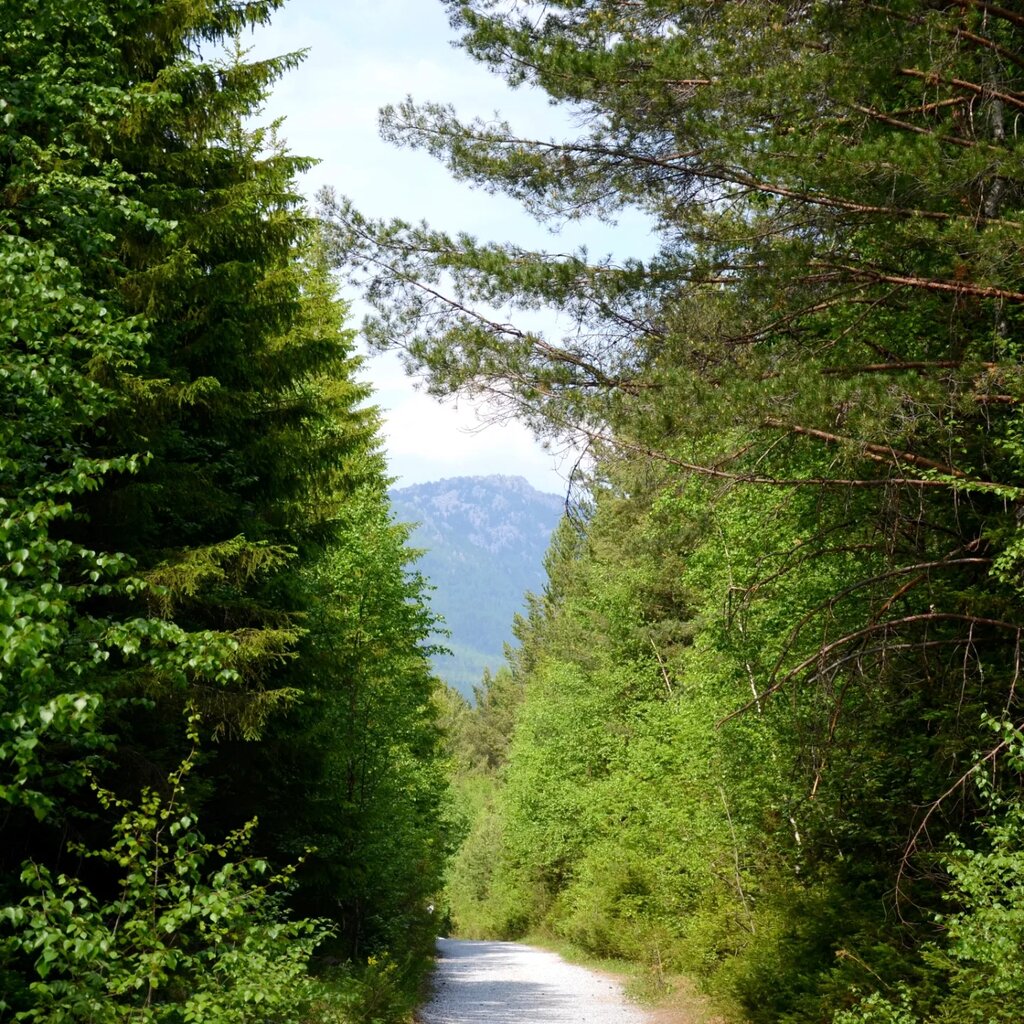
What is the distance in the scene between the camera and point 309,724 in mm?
11547

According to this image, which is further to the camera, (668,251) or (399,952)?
(399,952)

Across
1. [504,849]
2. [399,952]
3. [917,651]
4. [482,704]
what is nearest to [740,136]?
[917,651]

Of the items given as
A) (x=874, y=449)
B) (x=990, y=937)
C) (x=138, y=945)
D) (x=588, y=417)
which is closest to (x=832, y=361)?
(x=874, y=449)

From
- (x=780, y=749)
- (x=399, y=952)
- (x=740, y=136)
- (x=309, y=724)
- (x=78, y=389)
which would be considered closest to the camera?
(x=78, y=389)

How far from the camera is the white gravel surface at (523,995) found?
15.2m

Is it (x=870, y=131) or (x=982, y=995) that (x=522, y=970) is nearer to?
(x=982, y=995)

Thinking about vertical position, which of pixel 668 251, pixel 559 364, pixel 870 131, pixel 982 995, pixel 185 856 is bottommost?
pixel 982 995

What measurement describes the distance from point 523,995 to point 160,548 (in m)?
13.7

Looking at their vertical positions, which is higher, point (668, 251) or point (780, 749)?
point (668, 251)

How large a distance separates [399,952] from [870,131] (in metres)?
15.8

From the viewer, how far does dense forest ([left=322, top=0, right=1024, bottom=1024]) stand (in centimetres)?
755

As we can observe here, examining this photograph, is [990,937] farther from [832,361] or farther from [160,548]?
[160,548]

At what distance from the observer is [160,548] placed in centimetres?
891

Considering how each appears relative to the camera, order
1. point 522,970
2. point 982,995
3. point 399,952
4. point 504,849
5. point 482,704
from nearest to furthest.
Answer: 1. point 982,995
2. point 399,952
3. point 522,970
4. point 504,849
5. point 482,704
